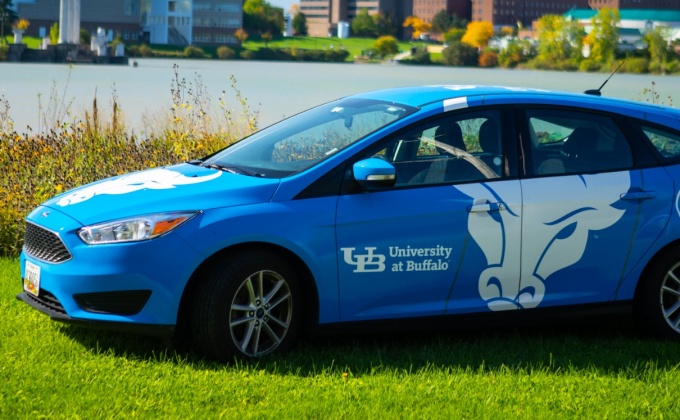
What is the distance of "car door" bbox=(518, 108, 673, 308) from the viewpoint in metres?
6.23

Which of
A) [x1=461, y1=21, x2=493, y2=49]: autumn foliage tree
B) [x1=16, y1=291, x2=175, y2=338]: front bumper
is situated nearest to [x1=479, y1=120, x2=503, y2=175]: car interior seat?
[x1=16, y1=291, x2=175, y2=338]: front bumper

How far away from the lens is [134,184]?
6160 millimetres

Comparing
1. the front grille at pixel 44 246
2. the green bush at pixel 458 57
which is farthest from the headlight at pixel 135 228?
the green bush at pixel 458 57

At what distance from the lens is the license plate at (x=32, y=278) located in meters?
5.93

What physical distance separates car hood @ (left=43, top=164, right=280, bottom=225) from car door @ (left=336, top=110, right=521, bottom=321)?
1.69 feet

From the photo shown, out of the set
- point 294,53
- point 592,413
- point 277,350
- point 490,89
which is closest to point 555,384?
point 592,413

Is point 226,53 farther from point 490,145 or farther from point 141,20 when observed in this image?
point 490,145

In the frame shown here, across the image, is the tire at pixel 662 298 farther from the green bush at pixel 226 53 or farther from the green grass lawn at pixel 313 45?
the green grass lawn at pixel 313 45

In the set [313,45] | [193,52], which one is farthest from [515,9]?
[193,52]

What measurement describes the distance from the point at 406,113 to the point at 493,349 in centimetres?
142

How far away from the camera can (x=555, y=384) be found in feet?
18.7

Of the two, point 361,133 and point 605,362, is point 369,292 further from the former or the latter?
point 605,362

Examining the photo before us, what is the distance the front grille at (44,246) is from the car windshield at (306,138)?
106cm

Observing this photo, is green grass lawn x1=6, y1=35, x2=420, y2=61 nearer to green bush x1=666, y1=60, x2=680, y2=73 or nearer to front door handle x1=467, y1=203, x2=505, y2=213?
green bush x1=666, y1=60, x2=680, y2=73
